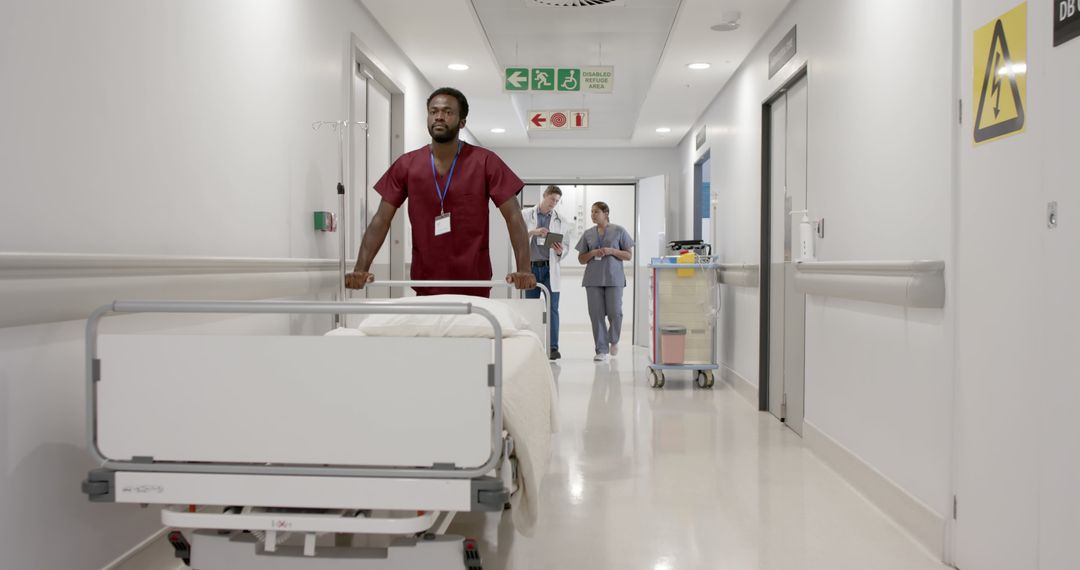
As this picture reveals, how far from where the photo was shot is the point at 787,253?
18.9ft

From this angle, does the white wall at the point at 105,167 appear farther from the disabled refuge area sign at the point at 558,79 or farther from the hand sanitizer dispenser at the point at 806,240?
the disabled refuge area sign at the point at 558,79

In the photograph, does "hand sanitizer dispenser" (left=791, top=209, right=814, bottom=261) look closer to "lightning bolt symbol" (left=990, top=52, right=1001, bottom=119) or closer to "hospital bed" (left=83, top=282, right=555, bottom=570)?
"lightning bolt symbol" (left=990, top=52, right=1001, bottom=119)

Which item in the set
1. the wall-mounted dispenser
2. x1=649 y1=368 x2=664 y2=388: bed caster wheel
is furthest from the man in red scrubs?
x1=649 y1=368 x2=664 y2=388: bed caster wheel

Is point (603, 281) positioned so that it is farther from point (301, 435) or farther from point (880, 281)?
point (301, 435)

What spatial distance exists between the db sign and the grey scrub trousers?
1671 millimetres

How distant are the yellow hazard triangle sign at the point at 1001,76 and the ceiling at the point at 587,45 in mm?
2839

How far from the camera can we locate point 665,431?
532 centimetres

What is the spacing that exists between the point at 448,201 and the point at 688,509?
5.80 ft

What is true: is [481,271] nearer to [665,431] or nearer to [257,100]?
[257,100]

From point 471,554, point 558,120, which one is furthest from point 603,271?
point 471,554

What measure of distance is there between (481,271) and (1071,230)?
2477 millimetres

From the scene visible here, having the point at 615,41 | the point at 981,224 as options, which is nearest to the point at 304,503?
the point at 981,224

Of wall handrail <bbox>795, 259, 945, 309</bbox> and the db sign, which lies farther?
the db sign

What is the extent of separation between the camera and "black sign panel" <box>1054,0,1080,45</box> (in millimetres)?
2164
